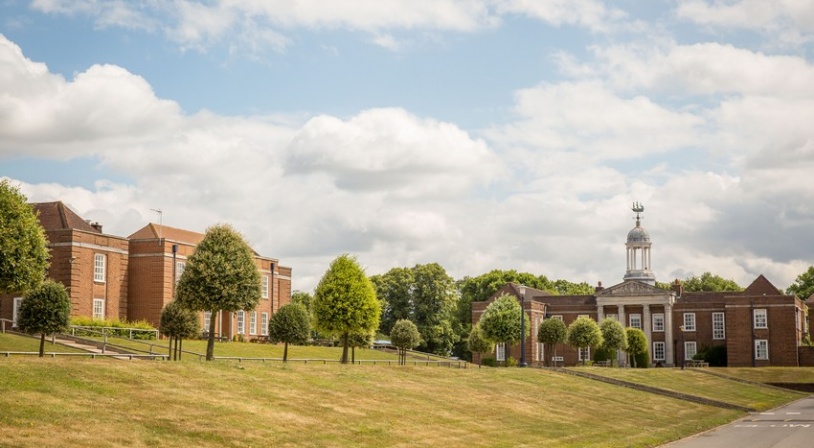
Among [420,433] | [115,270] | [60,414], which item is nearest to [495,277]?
[115,270]

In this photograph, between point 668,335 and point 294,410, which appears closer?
point 294,410

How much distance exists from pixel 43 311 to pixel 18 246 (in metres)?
2.94

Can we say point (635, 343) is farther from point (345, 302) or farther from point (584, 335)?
point (345, 302)

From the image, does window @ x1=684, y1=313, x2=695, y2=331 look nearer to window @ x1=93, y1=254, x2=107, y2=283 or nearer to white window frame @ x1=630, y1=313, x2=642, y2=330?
white window frame @ x1=630, y1=313, x2=642, y2=330

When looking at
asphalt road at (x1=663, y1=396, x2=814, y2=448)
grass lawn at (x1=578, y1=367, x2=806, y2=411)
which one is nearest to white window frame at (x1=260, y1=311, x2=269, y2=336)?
grass lawn at (x1=578, y1=367, x2=806, y2=411)

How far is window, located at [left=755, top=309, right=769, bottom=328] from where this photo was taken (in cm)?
9525

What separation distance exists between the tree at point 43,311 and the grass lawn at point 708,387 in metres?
40.2

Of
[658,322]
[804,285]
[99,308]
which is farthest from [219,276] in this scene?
[804,285]

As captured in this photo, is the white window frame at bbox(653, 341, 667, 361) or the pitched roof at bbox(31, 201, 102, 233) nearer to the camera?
the pitched roof at bbox(31, 201, 102, 233)

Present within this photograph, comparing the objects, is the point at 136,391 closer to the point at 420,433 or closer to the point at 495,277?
the point at 420,433

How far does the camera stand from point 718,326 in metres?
102

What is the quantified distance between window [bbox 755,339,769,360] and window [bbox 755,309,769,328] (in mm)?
1528

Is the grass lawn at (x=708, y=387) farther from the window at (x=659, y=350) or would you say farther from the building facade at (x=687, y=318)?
the window at (x=659, y=350)

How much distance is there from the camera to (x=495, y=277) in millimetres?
123125
